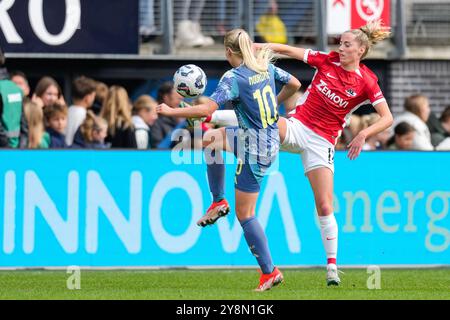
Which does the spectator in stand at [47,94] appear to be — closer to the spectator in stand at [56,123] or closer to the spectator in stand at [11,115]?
the spectator in stand at [56,123]

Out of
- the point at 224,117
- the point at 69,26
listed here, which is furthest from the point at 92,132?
the point at 224,117

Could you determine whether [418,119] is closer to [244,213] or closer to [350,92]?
[350,92]

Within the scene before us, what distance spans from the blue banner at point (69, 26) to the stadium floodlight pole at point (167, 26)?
151 centimetres

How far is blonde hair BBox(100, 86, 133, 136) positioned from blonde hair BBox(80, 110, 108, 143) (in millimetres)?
455

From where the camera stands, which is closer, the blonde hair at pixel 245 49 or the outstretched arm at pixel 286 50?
the blonde hair at pixel 245 49

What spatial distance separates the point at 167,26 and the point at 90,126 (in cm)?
379

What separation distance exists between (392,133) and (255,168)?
235 inches

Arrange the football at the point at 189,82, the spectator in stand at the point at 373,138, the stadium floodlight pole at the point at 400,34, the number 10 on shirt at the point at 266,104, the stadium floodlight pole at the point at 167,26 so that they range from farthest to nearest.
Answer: the stadium floodlight pole at the point at 400,34 → the stadium floodlight pole at the point at 167,26 → the spectator in stand at the point at 373,138 → the football at the point at 189,82 → the number 10 on shirt at the point at 266,104

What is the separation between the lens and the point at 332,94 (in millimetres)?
13141

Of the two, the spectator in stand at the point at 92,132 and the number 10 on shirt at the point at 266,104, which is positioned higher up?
the number 10 on shirt at the point at 266,104

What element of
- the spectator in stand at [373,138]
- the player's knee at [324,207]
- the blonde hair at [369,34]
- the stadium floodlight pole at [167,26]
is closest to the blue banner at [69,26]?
the stadium floodlight pole at [167,26]

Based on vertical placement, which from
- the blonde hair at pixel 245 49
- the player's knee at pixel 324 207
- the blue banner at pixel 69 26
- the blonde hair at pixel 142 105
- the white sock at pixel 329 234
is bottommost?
the white sock at pixel 329 234

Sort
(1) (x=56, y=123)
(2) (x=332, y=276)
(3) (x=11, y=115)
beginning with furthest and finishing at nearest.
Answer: (1) (x=56, y=123) → (3) (x=11, y=115) → (2) (x=332, y=276)

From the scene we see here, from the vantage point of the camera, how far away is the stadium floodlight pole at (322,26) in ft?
65.6
